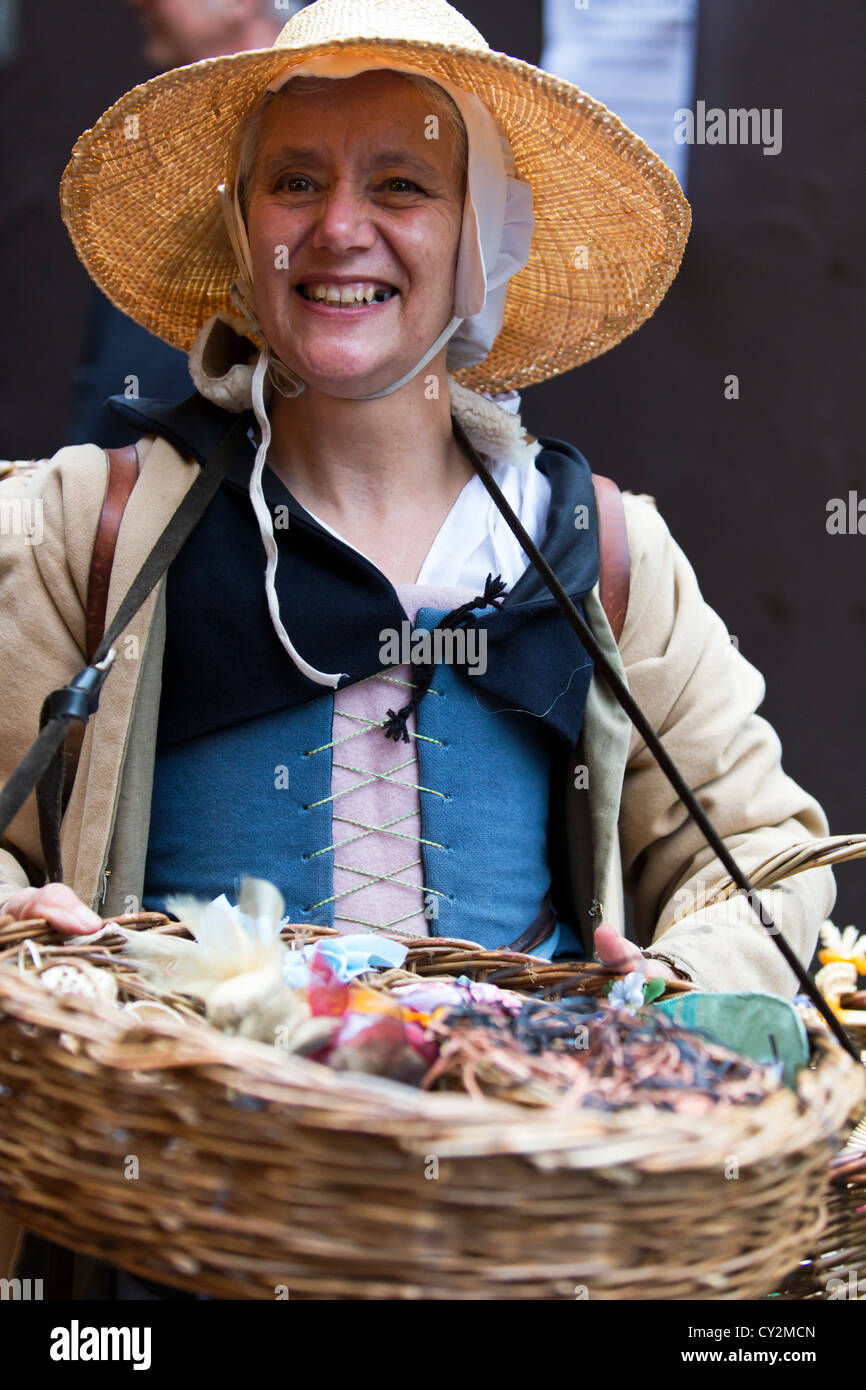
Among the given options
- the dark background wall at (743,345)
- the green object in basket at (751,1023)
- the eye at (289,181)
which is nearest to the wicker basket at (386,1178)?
the green object in basket at (751,1023)

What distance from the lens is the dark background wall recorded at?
2721 millimetres

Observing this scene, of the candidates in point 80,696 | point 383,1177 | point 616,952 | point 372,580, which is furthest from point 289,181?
point 383,1177

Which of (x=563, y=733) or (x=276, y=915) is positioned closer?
(x=276, y=915)

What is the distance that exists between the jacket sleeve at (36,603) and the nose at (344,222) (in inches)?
16.4

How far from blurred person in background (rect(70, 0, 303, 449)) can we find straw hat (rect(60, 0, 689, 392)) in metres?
0.37

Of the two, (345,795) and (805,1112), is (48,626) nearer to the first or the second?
(345,795)

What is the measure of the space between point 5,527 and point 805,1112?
4.01 feet

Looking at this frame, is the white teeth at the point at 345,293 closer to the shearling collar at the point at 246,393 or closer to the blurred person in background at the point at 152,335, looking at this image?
the shearling collar at the point at 246,393

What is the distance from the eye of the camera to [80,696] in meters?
1.38

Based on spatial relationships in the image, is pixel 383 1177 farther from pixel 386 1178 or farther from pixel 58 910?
pixel 58 910

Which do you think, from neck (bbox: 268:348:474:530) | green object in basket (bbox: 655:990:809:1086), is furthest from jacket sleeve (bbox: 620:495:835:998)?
green object in basket (bbox: 655:990:809:1086)

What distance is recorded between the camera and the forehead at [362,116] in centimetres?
169
